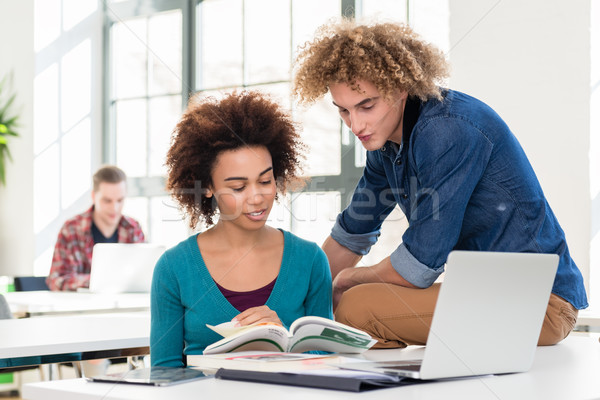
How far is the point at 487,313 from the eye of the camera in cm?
105

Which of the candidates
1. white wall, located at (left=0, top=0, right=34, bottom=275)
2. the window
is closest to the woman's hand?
the window

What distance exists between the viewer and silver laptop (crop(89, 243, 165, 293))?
3113mm

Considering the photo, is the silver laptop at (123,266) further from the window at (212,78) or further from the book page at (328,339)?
the book page at (328,339)

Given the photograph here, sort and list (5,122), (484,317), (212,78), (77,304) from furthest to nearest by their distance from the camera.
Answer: (5,122) → (212,78) → (77,304) → (484,317)

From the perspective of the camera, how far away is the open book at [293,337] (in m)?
1.15

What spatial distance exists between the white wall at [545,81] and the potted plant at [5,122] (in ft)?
12.7

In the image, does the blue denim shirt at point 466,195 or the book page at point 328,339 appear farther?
the blue denim shirt at point 466,195

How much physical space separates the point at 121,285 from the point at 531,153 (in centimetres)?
214

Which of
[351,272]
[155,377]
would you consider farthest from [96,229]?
[155,377]

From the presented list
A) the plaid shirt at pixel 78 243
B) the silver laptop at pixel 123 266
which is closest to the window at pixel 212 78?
the plaid shirt at pixel 78 243

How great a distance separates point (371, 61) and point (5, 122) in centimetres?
487

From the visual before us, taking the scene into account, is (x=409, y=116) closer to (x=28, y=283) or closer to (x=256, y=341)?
(x=256, y=341)

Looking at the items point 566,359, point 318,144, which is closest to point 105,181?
point 318,144

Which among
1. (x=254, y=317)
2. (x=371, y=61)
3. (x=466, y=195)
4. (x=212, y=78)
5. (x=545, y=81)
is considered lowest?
(x=254, y=317)
